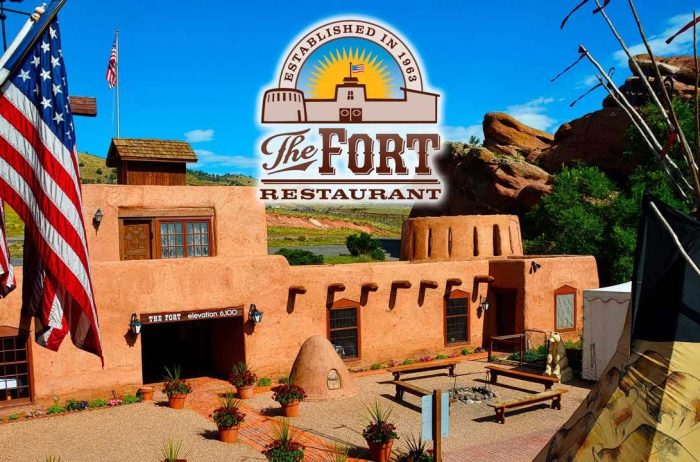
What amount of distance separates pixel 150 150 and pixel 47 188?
522 inches

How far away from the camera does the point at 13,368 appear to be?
45.2 ft

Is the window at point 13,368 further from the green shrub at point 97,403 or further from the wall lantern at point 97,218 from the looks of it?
the wall lantern at point 97,218

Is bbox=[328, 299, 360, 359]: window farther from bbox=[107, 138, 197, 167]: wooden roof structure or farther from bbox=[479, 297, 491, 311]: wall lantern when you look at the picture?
bbox=[107, 138, 197, 167]: wooden roof structure

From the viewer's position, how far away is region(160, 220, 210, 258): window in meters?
17.9

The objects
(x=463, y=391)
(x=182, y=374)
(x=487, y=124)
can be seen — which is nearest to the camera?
(x=463, y=391)

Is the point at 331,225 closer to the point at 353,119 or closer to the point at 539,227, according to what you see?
the point at 539,227

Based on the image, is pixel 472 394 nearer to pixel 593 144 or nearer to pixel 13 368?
pixel 13 368

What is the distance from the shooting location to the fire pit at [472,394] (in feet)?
49.0

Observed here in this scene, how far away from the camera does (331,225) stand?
313 feet

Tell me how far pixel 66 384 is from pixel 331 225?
267ft

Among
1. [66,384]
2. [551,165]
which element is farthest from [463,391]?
[551,165]

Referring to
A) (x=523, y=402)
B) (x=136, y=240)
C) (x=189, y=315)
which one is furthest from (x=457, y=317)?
(x=136, y=240)

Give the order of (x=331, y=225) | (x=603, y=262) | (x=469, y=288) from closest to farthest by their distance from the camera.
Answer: (x=469, y=288) < (x=603, y=262) < (x=331, y=225)

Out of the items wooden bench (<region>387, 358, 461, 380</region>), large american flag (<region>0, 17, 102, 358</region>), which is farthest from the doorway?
large american flag (<region>0, 17, 102, 358</region>)
